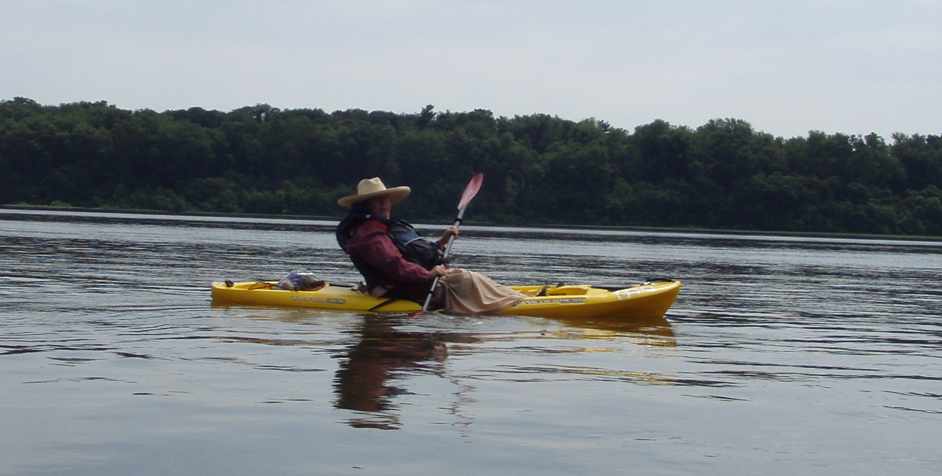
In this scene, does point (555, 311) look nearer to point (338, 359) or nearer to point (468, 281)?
point (468, 281)

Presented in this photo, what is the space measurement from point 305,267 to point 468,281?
12253 millimetres

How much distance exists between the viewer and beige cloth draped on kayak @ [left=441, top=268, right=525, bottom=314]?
14.1 metres

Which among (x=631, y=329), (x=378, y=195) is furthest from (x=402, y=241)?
(x=631, y=329)

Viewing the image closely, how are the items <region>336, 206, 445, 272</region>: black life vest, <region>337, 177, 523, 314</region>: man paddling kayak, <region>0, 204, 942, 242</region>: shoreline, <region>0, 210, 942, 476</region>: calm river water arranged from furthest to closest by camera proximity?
<region>0, 204, 942, 242</region>: shoreline → <region>336, 206, 445, 272</region>: black life vest → <region>337, 177, 523, 314</region>: man paddling kayak → <region>0, 210, 942, 476</region>: calm river water

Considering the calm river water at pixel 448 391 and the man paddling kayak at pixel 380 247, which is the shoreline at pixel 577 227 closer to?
the calm river water at pixel 448 391

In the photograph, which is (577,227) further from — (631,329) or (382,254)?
(382,254)

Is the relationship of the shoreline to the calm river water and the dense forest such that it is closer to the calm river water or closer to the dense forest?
the dense forest

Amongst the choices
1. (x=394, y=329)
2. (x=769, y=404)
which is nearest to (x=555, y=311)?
(x=394, y=329)

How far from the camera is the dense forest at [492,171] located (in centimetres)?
8594

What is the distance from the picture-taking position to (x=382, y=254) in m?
13.6

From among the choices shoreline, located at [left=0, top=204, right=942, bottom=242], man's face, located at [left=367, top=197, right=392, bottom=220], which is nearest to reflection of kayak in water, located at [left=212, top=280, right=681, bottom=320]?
man's face, located at [left=367, top=197, right=392, bottom=220]

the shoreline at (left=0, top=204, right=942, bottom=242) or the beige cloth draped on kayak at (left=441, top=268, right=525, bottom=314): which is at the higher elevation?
the beige cloth draped on kayak at (left=441, top=268, right=525, bottom=314)

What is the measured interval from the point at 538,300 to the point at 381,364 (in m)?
4.35

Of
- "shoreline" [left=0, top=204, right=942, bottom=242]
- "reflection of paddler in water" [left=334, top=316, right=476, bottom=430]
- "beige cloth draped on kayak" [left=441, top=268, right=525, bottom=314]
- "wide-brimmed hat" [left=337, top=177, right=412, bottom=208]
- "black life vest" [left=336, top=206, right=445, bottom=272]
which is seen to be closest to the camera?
"reflection of paddler in water" [left=334, top=316, right=476, bottom=430]
